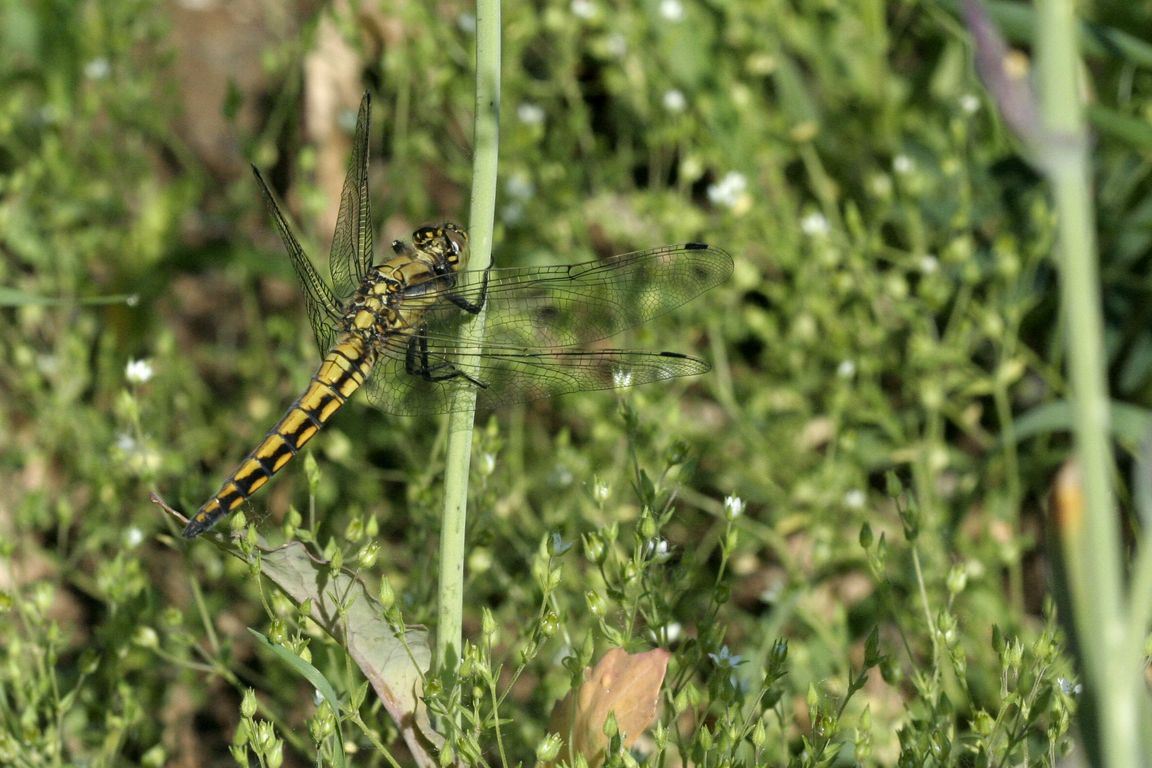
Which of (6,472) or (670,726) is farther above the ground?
(670,726)

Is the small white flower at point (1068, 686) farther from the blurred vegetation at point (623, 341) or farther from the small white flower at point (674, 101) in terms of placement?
the small white flower at point (674, 101)

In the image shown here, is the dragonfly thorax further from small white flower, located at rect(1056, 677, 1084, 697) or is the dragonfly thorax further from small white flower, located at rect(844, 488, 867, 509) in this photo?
small white flower, located at rect(1056, 677, 1084, 697)

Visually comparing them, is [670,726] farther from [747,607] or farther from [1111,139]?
[1111,139]

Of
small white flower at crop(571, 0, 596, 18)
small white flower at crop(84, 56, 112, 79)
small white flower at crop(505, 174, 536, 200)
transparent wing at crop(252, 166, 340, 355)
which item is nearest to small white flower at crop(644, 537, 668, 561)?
transparent wing at crop(252, 166, 340, 355)

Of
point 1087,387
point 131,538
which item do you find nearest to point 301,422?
point 131,538

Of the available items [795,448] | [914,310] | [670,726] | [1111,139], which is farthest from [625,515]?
[1111,139]
